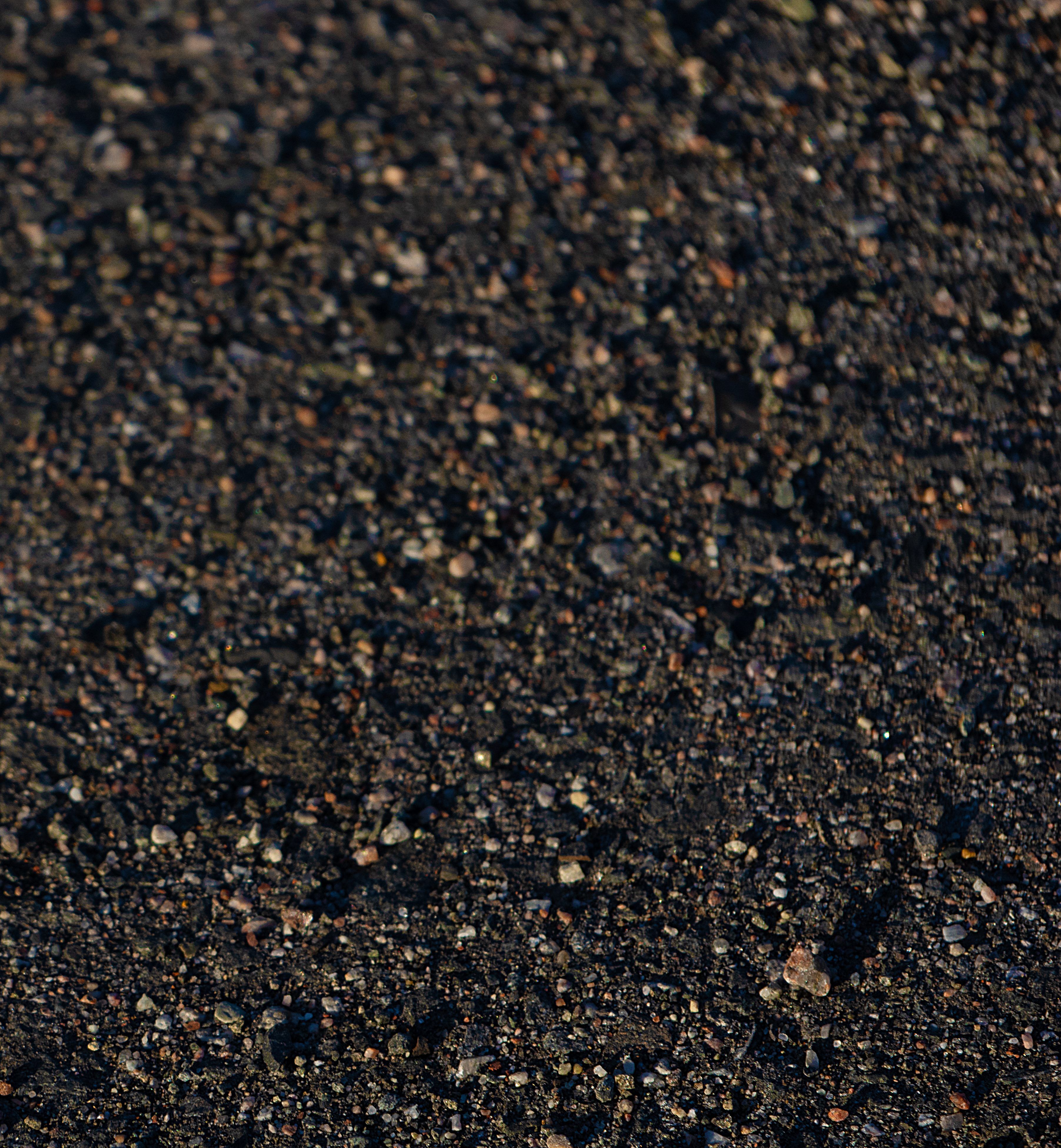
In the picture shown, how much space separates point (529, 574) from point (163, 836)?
1248mm

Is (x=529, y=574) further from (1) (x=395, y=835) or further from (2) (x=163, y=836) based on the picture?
(2) (x=163, y=836)

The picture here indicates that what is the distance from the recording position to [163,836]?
272 cm

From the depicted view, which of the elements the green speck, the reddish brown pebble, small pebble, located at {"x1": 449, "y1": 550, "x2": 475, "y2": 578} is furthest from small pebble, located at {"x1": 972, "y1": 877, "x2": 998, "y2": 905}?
the green speck

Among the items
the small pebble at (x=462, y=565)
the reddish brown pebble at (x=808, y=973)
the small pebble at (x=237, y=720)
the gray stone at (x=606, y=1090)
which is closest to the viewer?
the gray stone at (x=606, y=1090)

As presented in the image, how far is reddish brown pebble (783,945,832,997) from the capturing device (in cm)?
250

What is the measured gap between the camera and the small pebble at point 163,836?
272 centimetres

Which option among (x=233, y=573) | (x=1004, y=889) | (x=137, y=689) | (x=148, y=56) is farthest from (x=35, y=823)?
(x=148, y=56)

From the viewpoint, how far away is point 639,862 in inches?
105

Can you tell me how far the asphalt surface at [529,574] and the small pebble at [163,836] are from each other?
10 mm

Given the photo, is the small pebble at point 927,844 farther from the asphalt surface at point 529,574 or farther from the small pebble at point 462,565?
the small pebble at point 462,565

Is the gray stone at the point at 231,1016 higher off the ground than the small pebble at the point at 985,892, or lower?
lower

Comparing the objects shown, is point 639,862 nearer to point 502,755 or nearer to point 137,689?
point 502,755

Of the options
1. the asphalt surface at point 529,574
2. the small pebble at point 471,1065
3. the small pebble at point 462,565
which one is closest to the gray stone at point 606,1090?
the asphalt surface at point 529,574

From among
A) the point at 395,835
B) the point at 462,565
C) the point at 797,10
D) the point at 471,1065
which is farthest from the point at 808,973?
the point at 797,10
